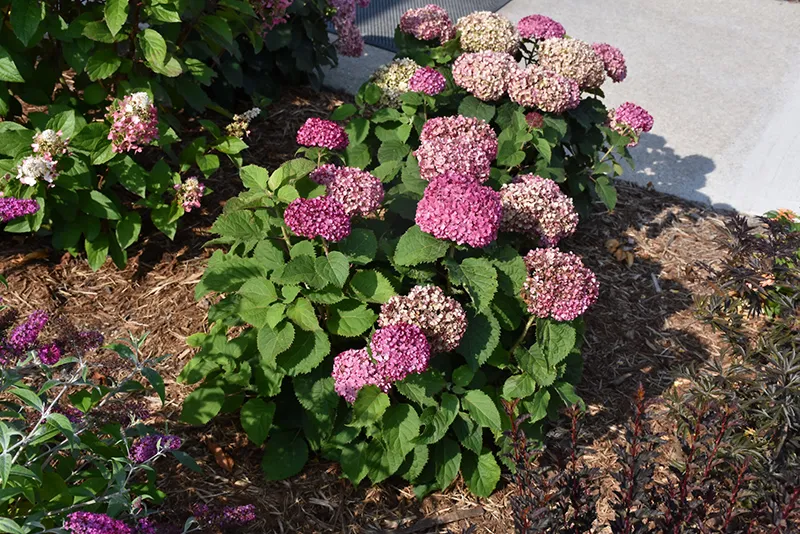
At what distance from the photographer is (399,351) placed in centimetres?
227

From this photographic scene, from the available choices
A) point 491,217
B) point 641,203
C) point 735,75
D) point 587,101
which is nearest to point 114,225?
point 491,217

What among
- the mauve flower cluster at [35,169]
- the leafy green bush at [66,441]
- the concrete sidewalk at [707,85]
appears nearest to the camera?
the leafy green bush at [66,441]

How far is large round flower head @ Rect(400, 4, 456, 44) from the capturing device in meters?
4.01

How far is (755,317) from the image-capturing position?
12.8 ft

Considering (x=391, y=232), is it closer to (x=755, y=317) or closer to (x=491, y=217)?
(x=491, y=217)

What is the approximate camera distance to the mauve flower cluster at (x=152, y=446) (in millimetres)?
1946

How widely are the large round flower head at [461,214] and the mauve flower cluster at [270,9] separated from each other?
1753 millimetres

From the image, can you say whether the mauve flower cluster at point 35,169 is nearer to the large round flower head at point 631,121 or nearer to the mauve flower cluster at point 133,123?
the mauve flower cluster at point 133,123

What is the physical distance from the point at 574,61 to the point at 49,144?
236 cm

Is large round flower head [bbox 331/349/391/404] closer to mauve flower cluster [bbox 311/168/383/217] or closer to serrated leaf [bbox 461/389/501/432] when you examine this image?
serrated leaf [bbox 461/389/501/432]

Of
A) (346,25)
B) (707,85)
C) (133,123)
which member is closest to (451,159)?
(133,123)

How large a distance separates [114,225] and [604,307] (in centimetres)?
238

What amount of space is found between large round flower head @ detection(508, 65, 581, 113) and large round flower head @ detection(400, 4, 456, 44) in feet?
2.37

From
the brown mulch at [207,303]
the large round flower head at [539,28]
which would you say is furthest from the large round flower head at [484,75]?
the brown mulch at [207,303]
